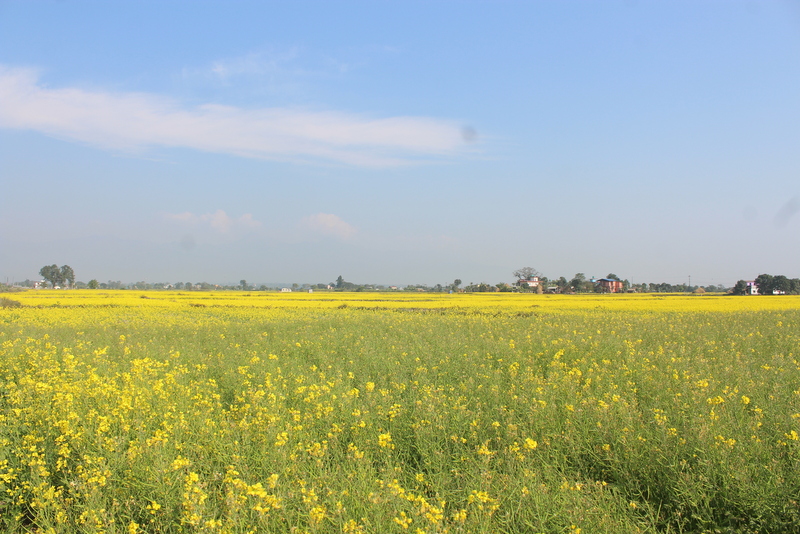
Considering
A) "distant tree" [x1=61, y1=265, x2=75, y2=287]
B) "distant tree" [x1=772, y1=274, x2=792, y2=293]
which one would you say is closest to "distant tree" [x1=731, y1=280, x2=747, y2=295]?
"distant tree" [x1=772, y1=274, x2=792, y2=293]

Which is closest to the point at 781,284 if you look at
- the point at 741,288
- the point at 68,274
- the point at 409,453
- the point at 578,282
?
the point at 741,288

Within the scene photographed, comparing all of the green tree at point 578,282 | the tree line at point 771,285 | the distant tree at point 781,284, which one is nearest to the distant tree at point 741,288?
the tree line at point 771,285

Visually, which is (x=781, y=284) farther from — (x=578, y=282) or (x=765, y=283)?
(x=578, y=282)

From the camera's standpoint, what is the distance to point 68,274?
368ft

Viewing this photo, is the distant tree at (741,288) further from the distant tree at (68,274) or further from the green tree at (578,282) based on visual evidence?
the distant tree at (68,274)

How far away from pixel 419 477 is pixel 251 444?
1746mm

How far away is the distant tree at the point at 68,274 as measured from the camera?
111312 mm

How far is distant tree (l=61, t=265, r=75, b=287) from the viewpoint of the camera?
365 ft

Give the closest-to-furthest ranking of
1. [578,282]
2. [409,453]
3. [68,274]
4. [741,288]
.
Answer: [409,453] → [741,288] → [578,282] → [68,274]

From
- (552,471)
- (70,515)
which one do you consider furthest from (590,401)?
(70,515)

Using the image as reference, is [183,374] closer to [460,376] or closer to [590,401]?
[460,376]

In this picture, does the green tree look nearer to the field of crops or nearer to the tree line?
the tree line

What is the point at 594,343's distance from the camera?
10.5 metres

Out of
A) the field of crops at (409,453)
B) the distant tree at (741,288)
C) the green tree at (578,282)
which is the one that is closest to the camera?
the field of crops at (409,453)
